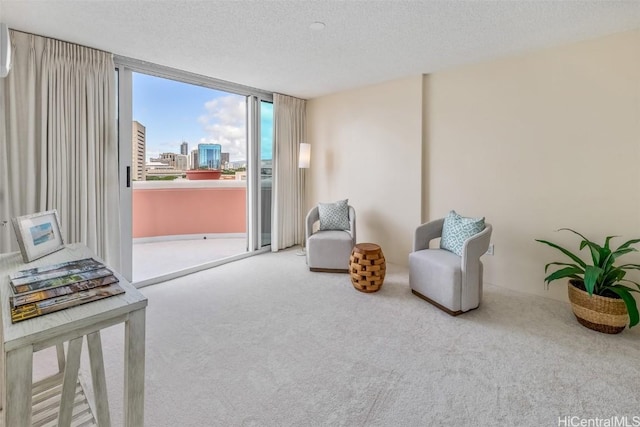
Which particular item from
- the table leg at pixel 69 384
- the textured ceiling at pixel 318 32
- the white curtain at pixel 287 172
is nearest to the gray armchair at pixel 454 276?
the textured ceiling at pixel 318 32

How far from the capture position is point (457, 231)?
2830 millimetres

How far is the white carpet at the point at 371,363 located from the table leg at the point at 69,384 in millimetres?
264

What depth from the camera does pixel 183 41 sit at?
257 cm

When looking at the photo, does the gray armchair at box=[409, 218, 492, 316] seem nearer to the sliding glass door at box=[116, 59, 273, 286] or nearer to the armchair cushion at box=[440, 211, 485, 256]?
the armchair cushion at box=[440, 211, 485, 256]

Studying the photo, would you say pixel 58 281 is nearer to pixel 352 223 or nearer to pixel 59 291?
pixel 59 291

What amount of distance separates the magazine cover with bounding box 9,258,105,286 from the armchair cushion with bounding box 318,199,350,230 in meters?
2.72

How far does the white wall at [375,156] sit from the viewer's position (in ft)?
12.1

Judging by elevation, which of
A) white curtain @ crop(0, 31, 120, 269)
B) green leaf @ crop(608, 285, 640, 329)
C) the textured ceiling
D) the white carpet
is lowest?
the white carpet

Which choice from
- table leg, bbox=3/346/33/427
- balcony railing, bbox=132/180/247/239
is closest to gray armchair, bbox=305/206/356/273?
balcony railing, bbox=132/180/247/239

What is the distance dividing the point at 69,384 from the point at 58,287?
476mm

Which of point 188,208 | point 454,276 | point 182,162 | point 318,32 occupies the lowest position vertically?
point 454,276

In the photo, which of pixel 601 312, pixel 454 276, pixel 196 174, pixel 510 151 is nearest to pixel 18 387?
pixel 454 276

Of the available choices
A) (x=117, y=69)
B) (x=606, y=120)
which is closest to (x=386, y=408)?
(x=606, y=120)

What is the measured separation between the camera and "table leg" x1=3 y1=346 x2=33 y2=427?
0.85 m
